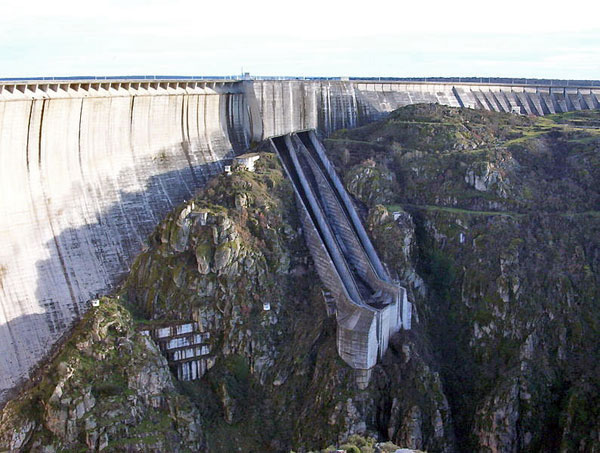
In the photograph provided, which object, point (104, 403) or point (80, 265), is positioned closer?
point (104, 403)

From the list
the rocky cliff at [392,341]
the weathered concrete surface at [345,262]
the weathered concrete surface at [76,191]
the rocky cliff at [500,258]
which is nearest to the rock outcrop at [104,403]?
the rocky cliff at [392,341]

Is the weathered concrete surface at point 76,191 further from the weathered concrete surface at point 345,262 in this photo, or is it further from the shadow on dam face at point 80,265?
the weathered concrete surface at point 345,262

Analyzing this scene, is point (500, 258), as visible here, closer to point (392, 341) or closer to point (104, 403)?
point (392, 341)

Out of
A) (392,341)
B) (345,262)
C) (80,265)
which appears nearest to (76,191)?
(80,265)

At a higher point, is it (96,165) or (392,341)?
(96,165)

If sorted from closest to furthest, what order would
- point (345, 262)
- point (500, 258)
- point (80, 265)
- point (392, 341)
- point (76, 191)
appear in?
point (392, 341), point (80, 265), point (500, 258), point (76, 191), point (345, 262)

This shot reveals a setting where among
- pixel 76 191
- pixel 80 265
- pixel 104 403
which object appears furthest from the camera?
pixel 76 191
